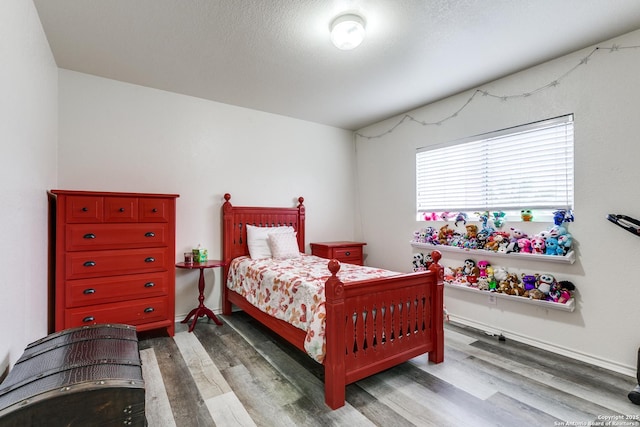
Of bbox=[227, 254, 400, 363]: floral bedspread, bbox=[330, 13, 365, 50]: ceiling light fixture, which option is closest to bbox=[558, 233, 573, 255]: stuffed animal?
bbox=[227, 254, 400, 363]: floral bedspread

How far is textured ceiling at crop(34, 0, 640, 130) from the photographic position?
2.01 m

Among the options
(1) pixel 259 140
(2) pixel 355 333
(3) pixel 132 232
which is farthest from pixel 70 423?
(1) pixel 259 140

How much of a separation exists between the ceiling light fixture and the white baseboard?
2.90 m

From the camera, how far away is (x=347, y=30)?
2.12m

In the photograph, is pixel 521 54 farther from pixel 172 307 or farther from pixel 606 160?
pixel 172 307

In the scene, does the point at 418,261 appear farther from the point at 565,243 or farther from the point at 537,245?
the point at 565,243


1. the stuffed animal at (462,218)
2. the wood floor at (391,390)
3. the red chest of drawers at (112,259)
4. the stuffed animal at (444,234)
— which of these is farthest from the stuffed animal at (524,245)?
the red chest of drawers at (112,259)

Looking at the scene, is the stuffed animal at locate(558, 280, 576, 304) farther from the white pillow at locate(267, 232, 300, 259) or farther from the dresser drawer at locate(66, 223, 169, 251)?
the dresser drawer at locate(66, 223, 169, 251)

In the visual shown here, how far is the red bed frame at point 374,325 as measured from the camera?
1.85 m

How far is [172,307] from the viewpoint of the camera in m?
2.90

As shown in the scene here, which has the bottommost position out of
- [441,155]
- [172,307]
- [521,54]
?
[172,307]

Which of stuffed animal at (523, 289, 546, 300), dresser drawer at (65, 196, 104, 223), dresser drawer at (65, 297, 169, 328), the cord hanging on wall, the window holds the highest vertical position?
the window

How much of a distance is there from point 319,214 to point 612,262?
3142 mm

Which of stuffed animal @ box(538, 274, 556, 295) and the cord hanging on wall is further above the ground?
the cord hanging on wall
